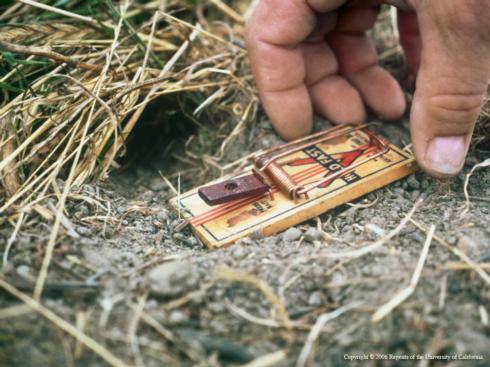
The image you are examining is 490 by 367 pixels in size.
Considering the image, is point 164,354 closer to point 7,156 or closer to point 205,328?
point 205,328

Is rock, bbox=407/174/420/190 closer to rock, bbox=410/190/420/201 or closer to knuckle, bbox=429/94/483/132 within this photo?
rock, bbox=410/190/420/201

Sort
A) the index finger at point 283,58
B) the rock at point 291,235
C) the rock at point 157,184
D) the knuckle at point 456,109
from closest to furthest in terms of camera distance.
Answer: the knuckle at point 456,109, the rock at point 291,235, the index finger at point 283,58, the rock at point 157,184

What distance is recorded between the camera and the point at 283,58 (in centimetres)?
219

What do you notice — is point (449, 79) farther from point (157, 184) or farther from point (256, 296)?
point (157, 184)

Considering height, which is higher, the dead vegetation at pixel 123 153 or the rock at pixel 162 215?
the dead vegetation at pixel 123 153

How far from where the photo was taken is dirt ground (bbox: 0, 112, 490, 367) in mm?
1313

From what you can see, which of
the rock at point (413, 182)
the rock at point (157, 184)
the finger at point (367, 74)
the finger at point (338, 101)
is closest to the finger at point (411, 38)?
the finger at point (367, 74)

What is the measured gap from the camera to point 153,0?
8.72 ft

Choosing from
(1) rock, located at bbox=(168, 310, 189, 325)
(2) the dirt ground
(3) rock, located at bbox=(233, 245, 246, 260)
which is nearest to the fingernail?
(2) the dirt ground

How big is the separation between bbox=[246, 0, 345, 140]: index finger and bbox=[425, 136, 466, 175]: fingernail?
24.1 inches

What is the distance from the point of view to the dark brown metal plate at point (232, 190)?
1.84 metres

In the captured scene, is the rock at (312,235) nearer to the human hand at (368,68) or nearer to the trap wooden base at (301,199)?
the trap wooden base at (301,199)

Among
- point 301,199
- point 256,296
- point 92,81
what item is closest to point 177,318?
point 256,296

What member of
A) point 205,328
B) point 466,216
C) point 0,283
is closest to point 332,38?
point 466,216
